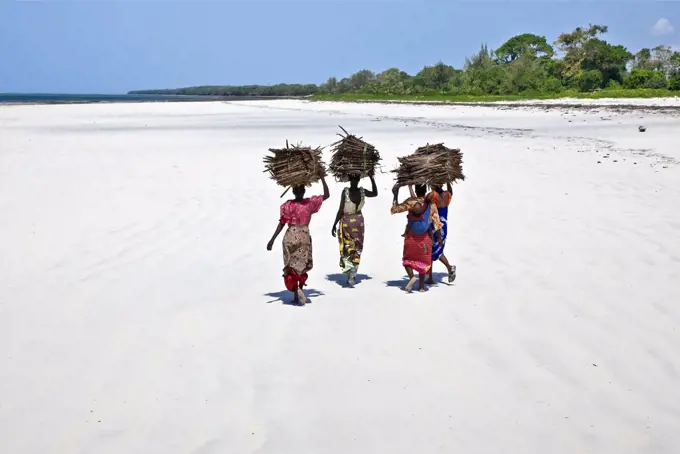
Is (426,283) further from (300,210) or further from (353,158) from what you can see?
(300,210)

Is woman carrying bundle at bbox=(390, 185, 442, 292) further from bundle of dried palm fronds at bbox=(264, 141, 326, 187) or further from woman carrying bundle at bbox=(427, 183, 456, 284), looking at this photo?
bundle of dried palm fronds at bbox=(264, 141, 326, 187)

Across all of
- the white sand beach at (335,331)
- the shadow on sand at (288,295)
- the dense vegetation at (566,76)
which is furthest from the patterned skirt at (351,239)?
the dense vegetation at (566,76)

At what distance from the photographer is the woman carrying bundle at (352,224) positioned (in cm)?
679

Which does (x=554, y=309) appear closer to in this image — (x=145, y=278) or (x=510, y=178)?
(x=145, y=278)

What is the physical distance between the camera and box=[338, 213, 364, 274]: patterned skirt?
681 centimetres

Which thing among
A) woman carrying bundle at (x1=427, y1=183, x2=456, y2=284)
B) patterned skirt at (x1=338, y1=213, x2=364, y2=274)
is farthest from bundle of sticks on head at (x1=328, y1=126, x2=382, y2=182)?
woman carrying bundle at (x1=427, y1=183, x2=456, y2=284)

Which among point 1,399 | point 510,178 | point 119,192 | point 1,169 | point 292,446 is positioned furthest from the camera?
point 1,169

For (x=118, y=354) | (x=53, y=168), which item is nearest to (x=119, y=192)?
(x=53, y=168)

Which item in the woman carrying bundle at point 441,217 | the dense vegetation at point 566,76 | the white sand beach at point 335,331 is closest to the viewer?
the white sand beach at point 335,331

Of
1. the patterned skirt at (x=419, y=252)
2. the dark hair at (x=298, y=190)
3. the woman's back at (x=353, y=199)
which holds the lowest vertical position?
the patterned skirt at (x=419, y=252)

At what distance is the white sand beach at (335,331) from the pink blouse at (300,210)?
0.79 meters

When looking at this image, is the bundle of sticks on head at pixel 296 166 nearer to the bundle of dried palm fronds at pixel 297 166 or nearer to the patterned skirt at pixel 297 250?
the bundle of dried palm fronds at pixel 297 166

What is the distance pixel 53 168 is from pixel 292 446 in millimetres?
12842

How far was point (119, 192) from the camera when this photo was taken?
480 inches
